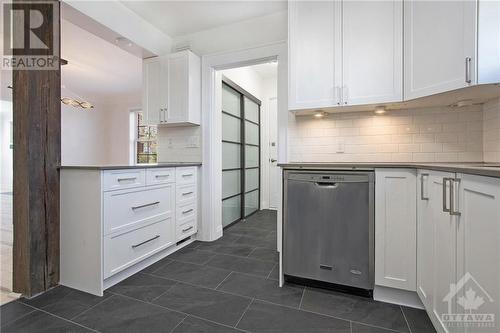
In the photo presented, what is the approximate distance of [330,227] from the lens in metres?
1.72

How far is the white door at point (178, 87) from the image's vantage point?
8.99 ft

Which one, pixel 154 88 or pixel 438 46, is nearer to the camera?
pixel 438 46

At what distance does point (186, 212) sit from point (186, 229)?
183mm

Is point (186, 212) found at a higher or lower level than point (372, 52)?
lower

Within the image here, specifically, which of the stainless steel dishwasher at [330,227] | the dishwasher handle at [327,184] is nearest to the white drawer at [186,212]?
the stainless steel dishwasher at [330,227]

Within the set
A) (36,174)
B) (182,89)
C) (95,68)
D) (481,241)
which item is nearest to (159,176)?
(36,174)

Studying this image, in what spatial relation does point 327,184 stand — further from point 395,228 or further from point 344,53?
point 344,53

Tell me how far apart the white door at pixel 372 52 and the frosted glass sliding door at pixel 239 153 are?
181 centimetres

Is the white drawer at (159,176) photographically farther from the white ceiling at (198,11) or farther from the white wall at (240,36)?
the white ceiling at (198,11)

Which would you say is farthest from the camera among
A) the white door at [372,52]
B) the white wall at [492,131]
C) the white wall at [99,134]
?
the white wall at [99,134]

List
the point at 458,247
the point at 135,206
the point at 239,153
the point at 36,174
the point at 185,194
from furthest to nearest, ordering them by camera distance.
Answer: the point at 239,153
the point at 185,194
the point at 135,206
the point at 36,174
the point at 458,247

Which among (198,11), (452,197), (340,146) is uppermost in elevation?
(198,11)

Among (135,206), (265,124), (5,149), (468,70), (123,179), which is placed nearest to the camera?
(468,70)

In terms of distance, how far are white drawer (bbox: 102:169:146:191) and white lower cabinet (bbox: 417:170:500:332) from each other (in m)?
1.97
